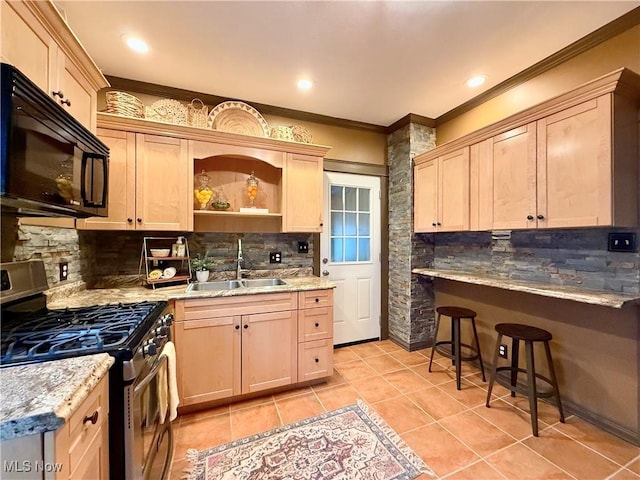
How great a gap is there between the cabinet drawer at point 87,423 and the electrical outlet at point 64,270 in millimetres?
1250

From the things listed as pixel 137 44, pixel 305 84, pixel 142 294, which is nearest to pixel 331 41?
pixel 305 84

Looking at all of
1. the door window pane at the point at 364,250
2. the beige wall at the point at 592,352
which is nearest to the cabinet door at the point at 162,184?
the door window pane at the point at 364,250

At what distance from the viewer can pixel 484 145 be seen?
244 cm

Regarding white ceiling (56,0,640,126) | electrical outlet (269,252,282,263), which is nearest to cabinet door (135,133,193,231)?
white ceiling (56,0,640,126)

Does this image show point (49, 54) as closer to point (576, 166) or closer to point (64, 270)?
point (64, 270)

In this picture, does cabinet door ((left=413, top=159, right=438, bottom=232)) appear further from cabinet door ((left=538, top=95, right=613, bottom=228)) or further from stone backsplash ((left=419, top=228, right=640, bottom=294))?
cabinet door ((left=538, top=95, right=613, bottom=228))

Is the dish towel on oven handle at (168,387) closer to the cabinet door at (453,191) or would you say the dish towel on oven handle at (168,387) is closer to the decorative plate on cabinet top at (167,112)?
the decorative plate on cabinet top at (167,112)

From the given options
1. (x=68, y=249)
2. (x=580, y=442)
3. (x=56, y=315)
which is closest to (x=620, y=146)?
(x=580, y=442)

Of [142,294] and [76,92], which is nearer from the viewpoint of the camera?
[76,92]

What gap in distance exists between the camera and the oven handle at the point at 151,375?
3.89 ft

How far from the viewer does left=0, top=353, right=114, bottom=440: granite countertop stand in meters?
0.69

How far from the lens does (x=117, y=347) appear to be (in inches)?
43.8

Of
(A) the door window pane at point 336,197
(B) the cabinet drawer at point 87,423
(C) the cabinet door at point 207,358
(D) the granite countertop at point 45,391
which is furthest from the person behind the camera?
(A) the door window pane at point 336,197

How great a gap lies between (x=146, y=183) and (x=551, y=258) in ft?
10.9
